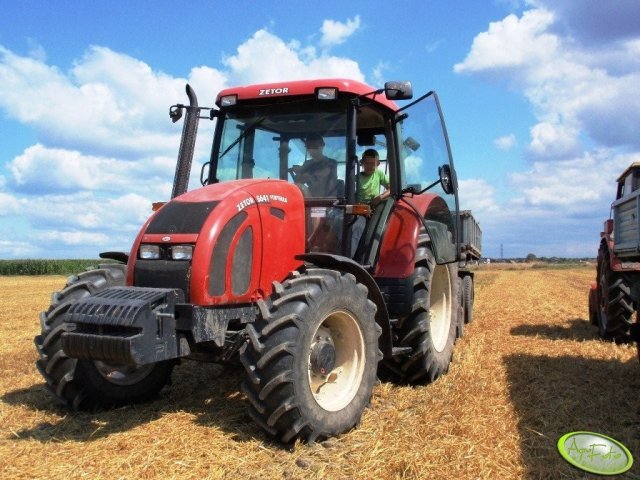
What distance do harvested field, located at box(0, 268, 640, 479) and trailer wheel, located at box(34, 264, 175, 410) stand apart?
0.15m

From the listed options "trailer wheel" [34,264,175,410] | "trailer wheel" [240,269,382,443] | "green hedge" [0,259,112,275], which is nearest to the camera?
"trailer wheel" [240,269,382,443]

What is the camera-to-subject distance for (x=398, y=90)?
15.6 feet

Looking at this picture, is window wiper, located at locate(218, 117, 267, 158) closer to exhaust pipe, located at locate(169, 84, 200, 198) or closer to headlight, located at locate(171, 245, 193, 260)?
exhaust pipe, located at locate(169, 84, 200, 198)

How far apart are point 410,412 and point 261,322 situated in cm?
156

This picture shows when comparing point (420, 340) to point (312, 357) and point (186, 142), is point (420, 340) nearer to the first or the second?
point (312, 357)

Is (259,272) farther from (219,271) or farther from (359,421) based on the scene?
(359,421)

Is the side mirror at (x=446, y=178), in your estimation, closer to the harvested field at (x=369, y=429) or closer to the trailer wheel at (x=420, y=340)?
the trailer wheel at (x=420, y=340)

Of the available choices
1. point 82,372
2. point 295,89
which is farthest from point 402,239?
point 82,372

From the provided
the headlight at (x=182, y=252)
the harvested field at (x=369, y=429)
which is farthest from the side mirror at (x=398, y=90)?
the harvested field at (x=369, y=429)

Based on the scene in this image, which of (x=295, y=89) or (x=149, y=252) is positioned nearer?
(x=149, y=252)

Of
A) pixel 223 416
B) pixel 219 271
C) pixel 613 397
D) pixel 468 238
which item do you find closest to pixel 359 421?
pixel 223 416

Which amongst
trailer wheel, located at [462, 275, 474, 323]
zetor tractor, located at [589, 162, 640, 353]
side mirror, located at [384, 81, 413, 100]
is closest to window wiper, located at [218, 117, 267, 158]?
side mirror, located at [384, 81, 413, 100]

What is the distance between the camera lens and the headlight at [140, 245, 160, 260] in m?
4.16

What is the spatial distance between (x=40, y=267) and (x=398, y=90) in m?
52.1
